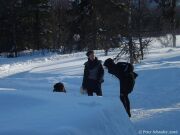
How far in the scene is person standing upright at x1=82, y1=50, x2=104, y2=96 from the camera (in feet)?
40.5

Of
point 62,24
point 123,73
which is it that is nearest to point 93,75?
point 123,73

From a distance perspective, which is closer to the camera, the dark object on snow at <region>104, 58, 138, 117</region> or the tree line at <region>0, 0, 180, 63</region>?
the dark object on snow at <region>104, 58, 138, 117</region>

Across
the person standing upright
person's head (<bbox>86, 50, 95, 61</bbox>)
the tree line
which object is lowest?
the person standing upright

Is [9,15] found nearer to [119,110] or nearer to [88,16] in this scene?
[88,16]

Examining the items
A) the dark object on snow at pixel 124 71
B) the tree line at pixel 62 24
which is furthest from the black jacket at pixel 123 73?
the tree line at pixel 62 24

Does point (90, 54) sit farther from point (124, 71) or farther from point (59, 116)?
point (59, 116)

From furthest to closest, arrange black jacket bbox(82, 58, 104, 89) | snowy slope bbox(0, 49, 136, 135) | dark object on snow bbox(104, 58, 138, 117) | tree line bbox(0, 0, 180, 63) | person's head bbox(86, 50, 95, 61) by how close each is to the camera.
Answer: tree line bbox(0, 0, 180, 63) → black jacket bbox(82, 58, 104, 89) → person's head bbox(86, 50, 95, 61) → dark object on snow bbox(104, 58, 138, 117) → snowy slope bbox(0, 49, 136, 135)

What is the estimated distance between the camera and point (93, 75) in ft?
40.8

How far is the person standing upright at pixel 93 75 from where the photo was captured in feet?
40.5

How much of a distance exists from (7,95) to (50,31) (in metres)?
47.0

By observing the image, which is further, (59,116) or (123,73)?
(123,73)

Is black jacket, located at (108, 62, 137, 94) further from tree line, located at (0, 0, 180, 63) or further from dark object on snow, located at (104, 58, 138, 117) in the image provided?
tree line, located at (0, 0, 180, 63)

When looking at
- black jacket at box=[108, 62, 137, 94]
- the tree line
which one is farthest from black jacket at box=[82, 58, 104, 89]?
the tree line

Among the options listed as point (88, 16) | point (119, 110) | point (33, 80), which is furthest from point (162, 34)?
point (119, 110)
